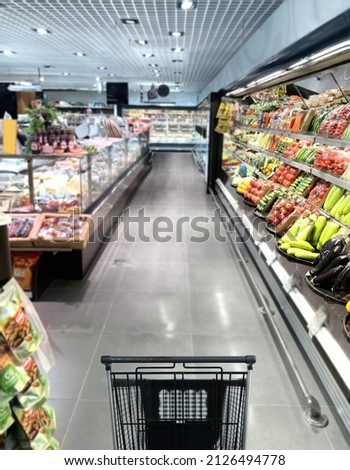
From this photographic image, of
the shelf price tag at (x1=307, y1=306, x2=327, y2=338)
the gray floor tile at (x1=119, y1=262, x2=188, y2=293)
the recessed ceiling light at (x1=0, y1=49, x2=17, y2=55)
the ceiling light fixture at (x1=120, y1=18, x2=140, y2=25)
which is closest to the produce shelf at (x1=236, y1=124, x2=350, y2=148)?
the shelf price tag at (x1=307, y1=306, x2=327, y2=338)

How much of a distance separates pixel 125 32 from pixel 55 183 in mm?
4333

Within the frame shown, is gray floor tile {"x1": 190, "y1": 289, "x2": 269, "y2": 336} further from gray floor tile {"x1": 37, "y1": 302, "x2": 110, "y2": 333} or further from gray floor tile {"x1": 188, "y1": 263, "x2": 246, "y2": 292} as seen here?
gray floor tile {"x1": 37, "y1": 302, "x2": 110, "y2": 333}

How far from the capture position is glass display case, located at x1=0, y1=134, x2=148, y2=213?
14.2ft

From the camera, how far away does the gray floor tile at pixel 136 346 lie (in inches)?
111

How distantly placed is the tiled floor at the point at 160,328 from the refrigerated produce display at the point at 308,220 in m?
0.34

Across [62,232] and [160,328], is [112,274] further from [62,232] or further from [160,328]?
[160,328]

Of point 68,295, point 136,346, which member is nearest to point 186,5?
point 68,295

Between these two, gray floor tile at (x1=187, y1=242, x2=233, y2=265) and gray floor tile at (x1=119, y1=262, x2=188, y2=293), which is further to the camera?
gray floor tile at (x1=187, y1=242, x2=233, y2=265)

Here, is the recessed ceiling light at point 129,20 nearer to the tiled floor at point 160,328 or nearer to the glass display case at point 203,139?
the glass display case at point 203,139

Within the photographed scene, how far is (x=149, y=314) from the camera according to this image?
3.61 meters

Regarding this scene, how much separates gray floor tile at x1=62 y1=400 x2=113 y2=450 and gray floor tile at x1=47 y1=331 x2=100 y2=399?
16 cm

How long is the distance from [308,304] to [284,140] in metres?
2.76

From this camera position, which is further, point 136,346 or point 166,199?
point 166,199
